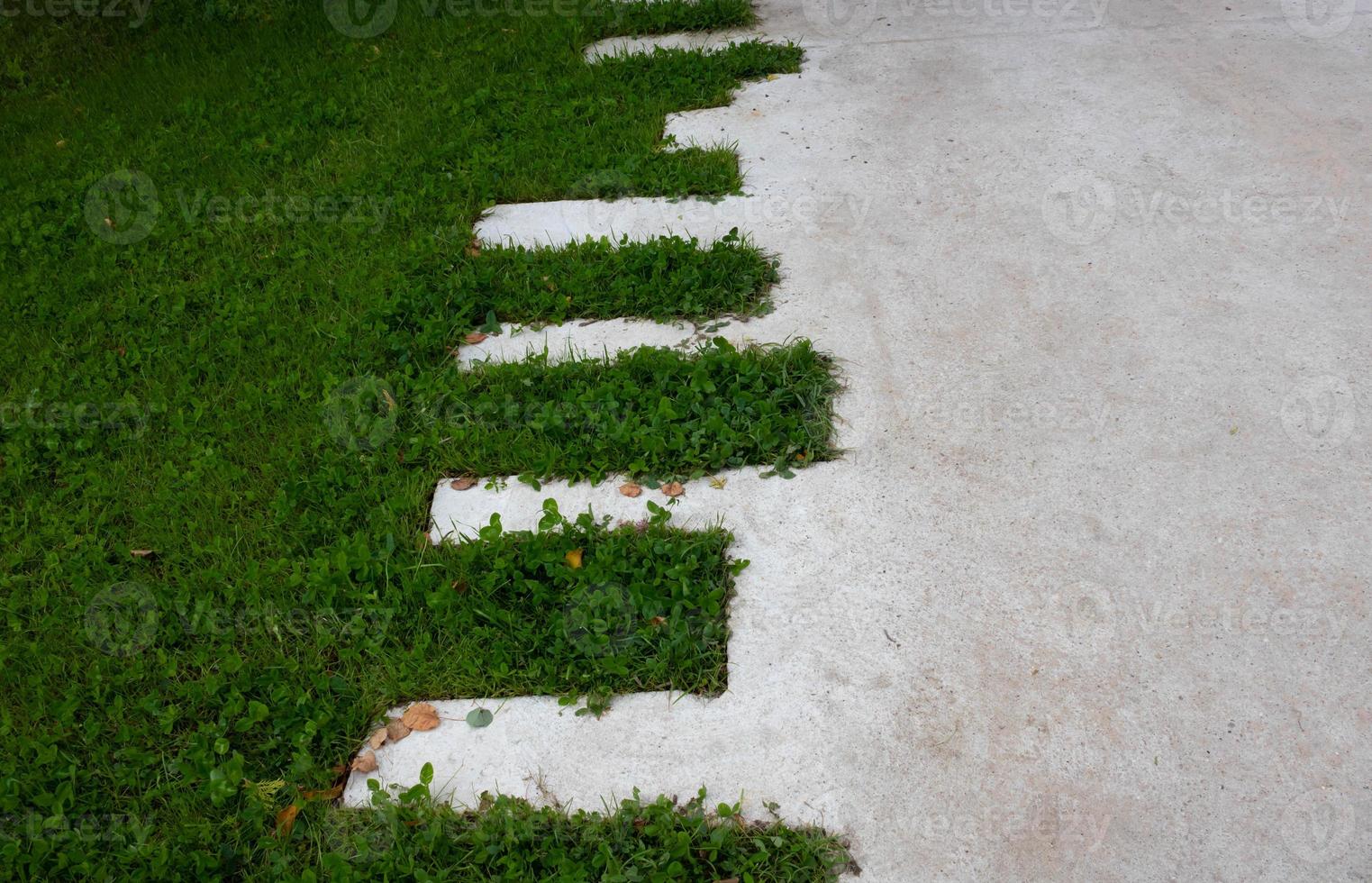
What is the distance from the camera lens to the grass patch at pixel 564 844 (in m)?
2.07

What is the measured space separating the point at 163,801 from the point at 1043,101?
4.83m

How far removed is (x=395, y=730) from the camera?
2436 millimetres

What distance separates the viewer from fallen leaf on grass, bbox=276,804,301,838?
2.23 m

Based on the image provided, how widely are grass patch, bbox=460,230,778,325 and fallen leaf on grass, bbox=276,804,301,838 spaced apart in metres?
2.03

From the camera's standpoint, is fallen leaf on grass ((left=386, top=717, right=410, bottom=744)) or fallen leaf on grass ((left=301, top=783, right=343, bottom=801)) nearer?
fallen leaf on grass ((left=301, top=783, right=343, bottom=801))

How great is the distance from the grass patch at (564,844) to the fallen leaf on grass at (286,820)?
55 millimetres

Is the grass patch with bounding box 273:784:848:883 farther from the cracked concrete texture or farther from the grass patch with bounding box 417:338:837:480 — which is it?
the grass patch with bounding box 417:338:837:480

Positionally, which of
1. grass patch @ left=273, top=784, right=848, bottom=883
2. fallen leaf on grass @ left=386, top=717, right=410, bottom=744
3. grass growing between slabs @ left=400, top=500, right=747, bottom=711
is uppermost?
grass growing between slabs @ left=400, top=500, right=747, bottom=711

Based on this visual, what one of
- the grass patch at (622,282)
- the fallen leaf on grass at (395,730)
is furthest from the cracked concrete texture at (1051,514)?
the grass patch at (622,282)

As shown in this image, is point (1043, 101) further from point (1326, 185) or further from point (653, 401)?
point (653, 401)

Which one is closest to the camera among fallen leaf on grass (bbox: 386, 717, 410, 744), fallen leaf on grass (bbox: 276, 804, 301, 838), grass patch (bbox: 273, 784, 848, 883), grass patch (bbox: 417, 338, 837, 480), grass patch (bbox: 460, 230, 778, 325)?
grass patch (bbox: 273, 784, 848, 883)

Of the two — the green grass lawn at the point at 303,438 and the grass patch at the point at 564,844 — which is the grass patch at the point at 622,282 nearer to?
the green grass lawn at the point at 303,438

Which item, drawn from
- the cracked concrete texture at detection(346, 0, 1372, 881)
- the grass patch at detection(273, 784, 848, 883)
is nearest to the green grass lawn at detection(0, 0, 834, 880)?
the grass patch at detection(273, 784, 848, 883)

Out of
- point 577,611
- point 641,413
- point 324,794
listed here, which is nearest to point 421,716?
point 324,794
